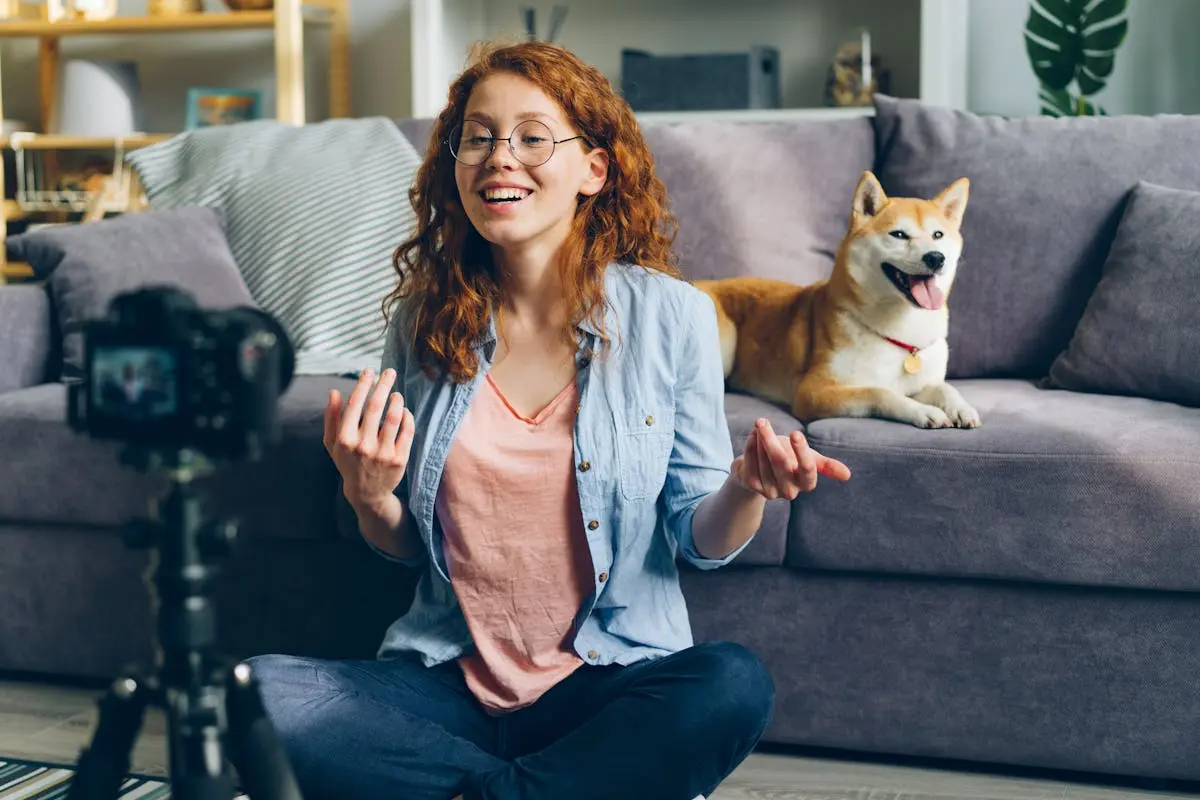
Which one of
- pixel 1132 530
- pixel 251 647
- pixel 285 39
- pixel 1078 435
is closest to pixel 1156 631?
pixel 1132 530

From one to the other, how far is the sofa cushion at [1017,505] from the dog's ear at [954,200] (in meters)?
0.37

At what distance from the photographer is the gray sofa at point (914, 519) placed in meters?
1.45

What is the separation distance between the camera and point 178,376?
675mm

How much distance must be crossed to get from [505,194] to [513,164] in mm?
31

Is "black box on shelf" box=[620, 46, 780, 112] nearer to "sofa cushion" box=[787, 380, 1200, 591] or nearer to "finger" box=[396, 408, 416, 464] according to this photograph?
"sofa cushion" box=[787, 380, 1200, 591]

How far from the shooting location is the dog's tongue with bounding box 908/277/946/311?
67.6 inches

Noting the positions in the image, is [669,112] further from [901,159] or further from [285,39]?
[901,159]

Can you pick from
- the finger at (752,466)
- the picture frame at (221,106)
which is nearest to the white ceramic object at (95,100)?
the picture frame at (221,106)

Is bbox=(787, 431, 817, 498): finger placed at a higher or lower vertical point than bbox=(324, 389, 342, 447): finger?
lower

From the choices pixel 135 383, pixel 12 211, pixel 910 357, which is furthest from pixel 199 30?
pixel 135 383

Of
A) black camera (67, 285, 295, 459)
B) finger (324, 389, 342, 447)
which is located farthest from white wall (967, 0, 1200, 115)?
black camera (67, 285, 295, 459)

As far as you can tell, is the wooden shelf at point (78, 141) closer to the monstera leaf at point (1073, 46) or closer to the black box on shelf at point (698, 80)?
the black box on shelf at point (698, 80)

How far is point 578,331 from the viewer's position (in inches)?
51.9

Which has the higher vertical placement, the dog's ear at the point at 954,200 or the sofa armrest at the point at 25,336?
the dog's ear at the point at 954,200
